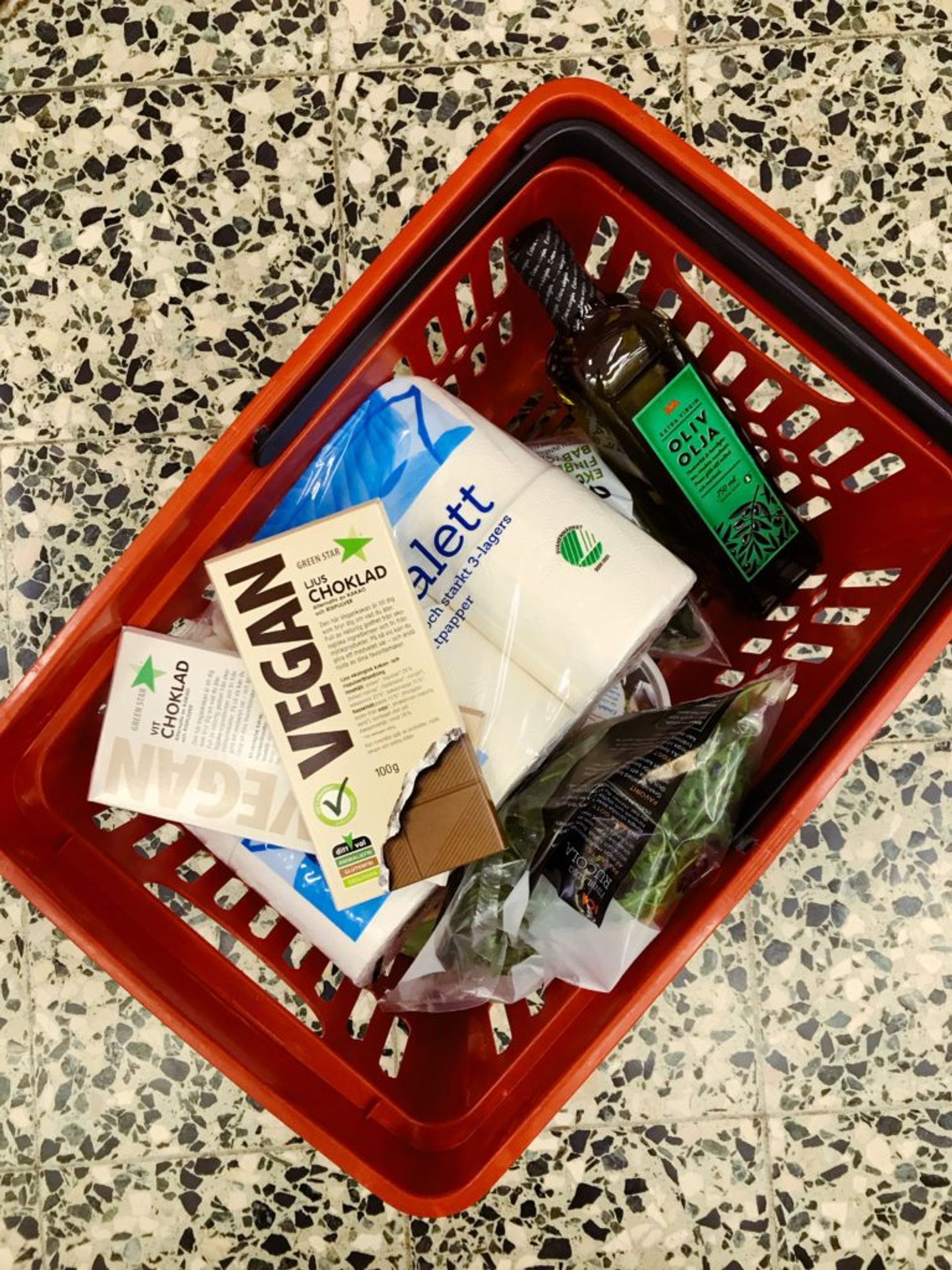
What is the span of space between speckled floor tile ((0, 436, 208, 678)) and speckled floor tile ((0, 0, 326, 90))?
0.39 meters

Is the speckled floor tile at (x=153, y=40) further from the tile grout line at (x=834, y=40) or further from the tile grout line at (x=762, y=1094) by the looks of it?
the tile grout line at (x=762, y=1094)

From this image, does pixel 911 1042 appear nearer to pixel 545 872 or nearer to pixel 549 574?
pixel 545 872

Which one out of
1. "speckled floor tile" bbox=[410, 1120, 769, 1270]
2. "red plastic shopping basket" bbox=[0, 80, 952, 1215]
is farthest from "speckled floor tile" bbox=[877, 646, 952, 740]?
"speckled floor tile" bbox=[410, 1120, 769, 1270]

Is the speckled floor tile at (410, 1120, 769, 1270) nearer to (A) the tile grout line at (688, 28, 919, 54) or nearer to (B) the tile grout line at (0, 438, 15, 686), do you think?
(B) the tile grout line at (0, 438, 15, 686)

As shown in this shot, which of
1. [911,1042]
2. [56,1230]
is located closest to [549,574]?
[911,1042]

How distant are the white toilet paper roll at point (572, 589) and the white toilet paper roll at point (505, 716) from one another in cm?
1

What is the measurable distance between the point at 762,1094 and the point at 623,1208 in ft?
0.58

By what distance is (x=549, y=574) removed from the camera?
0.70m

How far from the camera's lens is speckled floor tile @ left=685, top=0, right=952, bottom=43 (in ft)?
3.44

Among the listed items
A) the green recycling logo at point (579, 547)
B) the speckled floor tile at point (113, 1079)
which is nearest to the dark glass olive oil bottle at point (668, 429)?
the green recycling logo at point (579, 547)

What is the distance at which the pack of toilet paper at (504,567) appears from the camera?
2.28ft

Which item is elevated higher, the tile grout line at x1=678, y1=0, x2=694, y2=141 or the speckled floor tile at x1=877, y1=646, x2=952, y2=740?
the tile grout line at x1=678, y1=0, x2=694, y2=141

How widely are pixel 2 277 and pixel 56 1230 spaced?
95 centimetres

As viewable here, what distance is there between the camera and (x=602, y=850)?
0.74 meters
